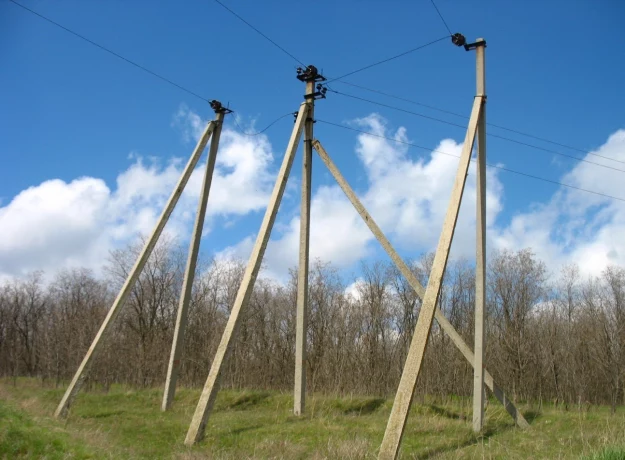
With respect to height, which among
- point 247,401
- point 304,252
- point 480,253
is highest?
point 304,252

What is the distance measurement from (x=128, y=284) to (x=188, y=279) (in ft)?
4.83

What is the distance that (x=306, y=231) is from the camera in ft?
41.7

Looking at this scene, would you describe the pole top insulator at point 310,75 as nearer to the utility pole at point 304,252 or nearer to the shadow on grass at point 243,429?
the utility pole at point 304,252

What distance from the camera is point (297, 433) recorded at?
9.57m

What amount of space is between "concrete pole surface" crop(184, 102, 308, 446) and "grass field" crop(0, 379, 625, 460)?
0.45 metres

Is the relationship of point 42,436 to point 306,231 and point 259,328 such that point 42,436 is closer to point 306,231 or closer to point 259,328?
point 306,231

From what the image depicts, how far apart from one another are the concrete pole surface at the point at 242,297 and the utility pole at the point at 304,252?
1056 mm

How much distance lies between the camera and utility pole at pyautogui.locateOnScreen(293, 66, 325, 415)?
12.1 meters

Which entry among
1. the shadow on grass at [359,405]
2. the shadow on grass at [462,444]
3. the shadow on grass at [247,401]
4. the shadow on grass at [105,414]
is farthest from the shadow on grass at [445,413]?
the shadow on grass at [105,414]

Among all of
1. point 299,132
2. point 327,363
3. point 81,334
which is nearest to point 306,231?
point 299,132

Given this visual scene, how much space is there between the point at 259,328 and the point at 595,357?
18.6 meters

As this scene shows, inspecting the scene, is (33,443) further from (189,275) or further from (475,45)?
(475,45)

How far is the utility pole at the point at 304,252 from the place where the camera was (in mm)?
12070

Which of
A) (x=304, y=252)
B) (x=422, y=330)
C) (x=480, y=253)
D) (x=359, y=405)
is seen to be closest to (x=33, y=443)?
(x=422, y=330)
